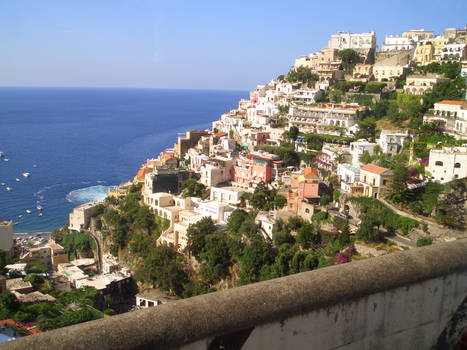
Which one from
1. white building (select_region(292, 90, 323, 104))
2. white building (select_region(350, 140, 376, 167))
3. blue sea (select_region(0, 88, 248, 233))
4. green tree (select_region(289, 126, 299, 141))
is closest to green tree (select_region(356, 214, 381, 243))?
white building (select_region(350, 140, 376, 167))

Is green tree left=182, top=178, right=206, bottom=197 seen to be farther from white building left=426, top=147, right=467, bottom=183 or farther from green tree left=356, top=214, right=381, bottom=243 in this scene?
white building left=426, top=147, right=467, bottom=183

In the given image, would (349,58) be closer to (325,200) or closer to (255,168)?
(255,168)

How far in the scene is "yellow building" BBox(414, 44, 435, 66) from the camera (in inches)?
1260

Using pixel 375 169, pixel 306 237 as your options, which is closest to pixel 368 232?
pixel 306 237

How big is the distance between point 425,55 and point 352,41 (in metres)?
8.27

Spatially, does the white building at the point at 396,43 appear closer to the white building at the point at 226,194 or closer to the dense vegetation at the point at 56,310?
the white building at the point at 226,194

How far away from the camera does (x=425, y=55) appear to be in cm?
3222

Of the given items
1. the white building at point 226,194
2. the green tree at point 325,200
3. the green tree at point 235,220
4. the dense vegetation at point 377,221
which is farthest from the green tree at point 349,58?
the dense vegetation at point 377,221

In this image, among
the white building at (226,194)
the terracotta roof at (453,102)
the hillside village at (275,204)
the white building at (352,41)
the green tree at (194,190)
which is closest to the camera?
the hillside village at (275,204)

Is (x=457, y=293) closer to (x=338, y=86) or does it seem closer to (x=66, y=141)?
(x=338, y=86)

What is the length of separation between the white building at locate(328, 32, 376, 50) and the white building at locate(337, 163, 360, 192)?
22.0 metres

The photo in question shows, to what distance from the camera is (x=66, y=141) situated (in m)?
58.9

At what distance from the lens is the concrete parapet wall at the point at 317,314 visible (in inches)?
79.8

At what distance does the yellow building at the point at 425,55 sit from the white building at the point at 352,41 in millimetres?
5767
